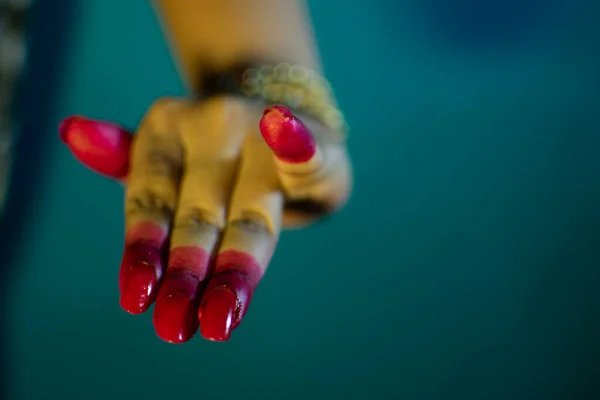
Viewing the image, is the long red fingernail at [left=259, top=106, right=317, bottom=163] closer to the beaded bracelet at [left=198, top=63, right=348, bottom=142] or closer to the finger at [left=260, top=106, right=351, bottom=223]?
the finger at [left=260, top=106, right=351, bottom=223]

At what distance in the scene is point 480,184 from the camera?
739mm

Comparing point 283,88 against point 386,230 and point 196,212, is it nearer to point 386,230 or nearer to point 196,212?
point 196,212

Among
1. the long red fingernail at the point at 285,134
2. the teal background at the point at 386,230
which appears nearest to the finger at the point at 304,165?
the long red fingernail at the point at 285,134

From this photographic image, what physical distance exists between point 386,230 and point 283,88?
1.27ft

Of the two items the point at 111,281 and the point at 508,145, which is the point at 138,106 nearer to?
the point at 111,281

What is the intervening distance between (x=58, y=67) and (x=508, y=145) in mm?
644

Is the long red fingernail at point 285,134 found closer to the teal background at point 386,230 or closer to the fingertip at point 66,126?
the fingertip at point 66,126

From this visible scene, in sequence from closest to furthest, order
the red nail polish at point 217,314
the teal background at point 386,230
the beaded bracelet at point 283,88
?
the red nail polish at point 217,314 → the beaded bracelet at point 283,88 → the teal background at point 386,230

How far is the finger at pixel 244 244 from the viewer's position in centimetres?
27

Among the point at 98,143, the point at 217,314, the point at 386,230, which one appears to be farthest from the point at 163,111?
the point at 386,230

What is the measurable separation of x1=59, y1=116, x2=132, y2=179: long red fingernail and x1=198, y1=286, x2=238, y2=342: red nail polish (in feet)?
0.39

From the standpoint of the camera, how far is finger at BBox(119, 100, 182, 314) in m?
0.28

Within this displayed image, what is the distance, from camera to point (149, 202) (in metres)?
0.33

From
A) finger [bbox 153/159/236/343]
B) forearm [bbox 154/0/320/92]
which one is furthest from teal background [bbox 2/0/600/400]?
finger [bbox 153/159/236/343]
